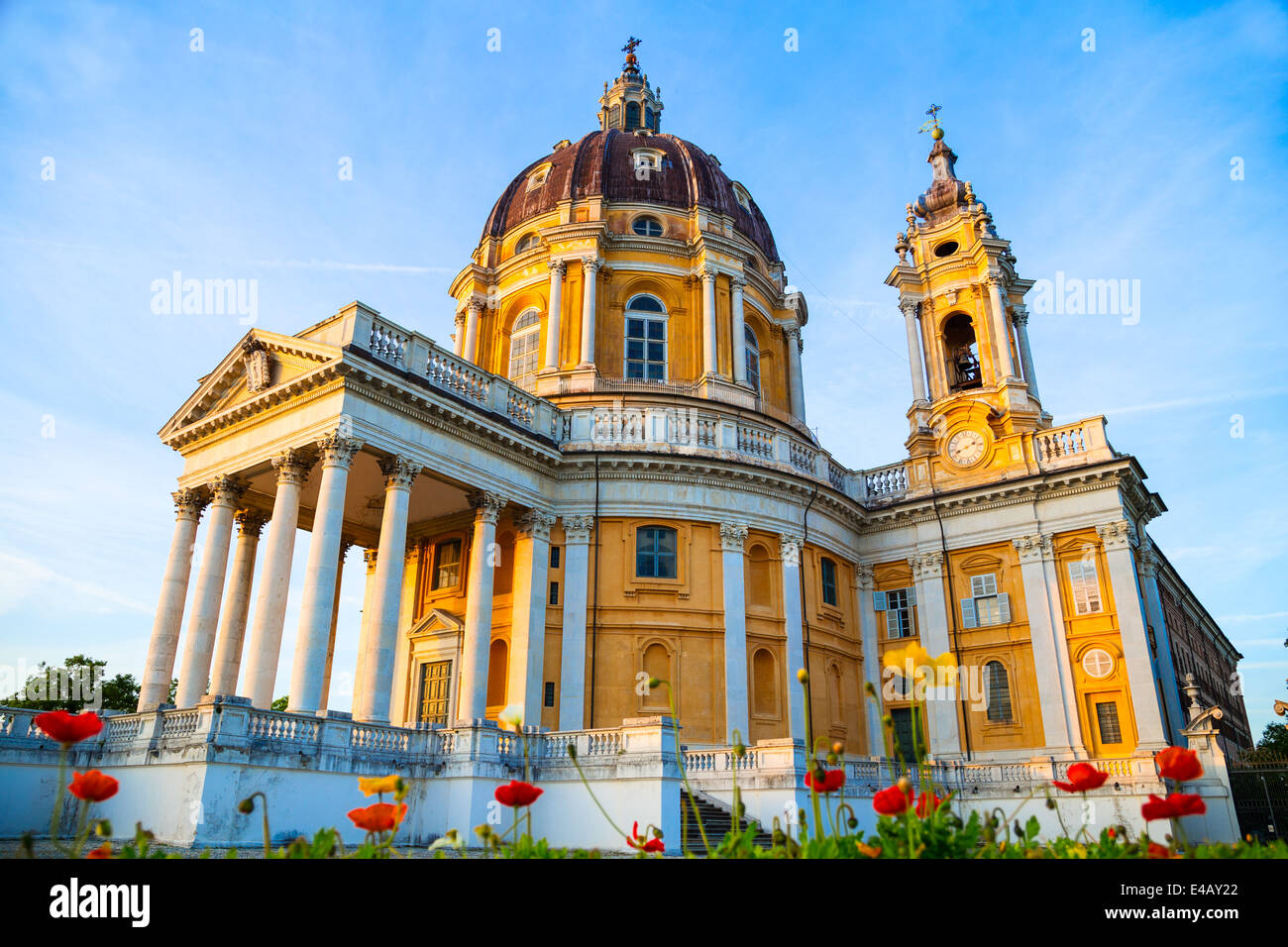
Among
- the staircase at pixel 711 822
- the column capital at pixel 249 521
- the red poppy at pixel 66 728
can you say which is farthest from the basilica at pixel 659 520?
the red poppy at pixel 66 728

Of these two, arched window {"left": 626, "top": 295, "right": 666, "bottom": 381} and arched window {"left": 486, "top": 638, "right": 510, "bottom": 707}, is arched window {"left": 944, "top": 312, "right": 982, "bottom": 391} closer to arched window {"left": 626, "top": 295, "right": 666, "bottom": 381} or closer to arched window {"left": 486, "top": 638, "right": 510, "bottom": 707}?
arched window {"left": 626, "top": 295, "right": 666, "bottom": 381}

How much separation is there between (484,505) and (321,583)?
549 cm

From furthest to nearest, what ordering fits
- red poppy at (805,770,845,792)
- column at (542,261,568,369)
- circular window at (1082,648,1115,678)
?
1. column at (542,261,568,369)
2. circular window at (1082,648,1115,678)
3. red poppy at (805,770,845,792)

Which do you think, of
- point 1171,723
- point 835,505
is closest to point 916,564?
point 835,505

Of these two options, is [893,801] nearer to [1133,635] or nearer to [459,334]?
[1133,635]

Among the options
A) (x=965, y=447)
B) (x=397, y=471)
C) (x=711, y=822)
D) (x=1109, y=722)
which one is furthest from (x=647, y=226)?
(x=711, y=822)

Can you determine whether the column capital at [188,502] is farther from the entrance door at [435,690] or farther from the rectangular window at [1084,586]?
the rectangular window at [1084,586]

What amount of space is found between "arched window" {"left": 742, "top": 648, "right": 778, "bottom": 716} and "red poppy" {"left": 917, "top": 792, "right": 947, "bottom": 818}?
23.0m

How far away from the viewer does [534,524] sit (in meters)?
24.7

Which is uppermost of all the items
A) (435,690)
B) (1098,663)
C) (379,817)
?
(1098,663)

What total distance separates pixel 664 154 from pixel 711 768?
27.0 metres

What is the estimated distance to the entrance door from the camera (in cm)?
2517

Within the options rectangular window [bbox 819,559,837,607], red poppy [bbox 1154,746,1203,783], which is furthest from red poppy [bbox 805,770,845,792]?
rectangular window [bbox 819,559,837,607]

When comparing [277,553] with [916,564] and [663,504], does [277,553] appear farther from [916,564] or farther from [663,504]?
[916,564]
